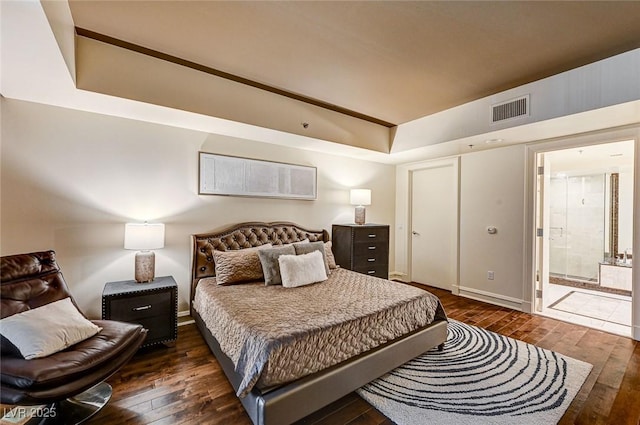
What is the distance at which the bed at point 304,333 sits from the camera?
1.61 m

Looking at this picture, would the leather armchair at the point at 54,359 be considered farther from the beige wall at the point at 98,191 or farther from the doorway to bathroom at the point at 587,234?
the doorway to bathroom at the point at 587,234

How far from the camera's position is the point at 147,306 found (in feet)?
8.34

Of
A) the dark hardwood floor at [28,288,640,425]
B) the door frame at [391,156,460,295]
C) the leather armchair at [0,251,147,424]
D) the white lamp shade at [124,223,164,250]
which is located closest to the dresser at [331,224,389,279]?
the door frame at [391,156,460,295]

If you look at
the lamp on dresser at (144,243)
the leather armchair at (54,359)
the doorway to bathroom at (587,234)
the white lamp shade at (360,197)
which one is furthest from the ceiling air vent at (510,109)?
the leather armchair at (54,359)

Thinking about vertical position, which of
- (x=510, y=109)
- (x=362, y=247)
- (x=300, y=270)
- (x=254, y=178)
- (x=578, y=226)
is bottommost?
(x=300, y=270)

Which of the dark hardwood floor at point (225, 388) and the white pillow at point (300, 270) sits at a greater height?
the white pillow at point (300, 270)

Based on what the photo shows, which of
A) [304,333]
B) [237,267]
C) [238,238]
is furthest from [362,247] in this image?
[304,333]

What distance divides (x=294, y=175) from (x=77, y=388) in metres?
3.04

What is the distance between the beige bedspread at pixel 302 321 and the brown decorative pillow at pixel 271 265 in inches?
4.7

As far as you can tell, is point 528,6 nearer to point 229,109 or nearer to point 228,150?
point 229,109

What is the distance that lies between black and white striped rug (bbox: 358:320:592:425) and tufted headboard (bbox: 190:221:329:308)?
6.87 feet

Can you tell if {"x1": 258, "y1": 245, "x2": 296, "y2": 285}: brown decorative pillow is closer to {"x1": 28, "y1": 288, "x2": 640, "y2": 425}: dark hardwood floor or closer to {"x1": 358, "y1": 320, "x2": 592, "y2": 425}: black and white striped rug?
{"x1": 28, "y1": 288, "x2": 640, "y2": 425}: dark hardwood floor

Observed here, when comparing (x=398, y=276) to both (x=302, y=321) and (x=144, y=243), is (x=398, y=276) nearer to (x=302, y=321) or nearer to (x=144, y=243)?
(x=302, y=321)

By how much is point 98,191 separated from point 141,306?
1.20 meters
